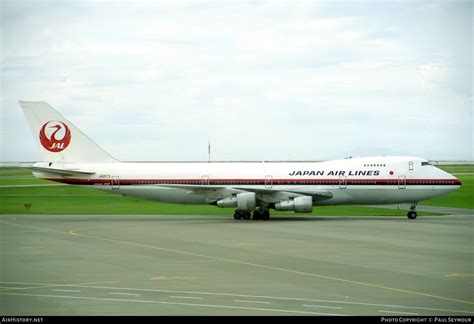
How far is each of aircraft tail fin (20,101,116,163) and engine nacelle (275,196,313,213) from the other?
44.2 feet

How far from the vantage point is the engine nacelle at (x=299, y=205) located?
157 feet

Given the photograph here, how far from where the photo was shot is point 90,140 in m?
52.2

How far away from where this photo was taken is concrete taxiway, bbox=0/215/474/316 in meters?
17.5

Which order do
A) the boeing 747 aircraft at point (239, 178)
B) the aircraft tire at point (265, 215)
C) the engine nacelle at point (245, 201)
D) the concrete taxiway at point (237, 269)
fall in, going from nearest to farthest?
the concrete taxiway at point (237, 269) → the engine nacelle at point (245, 201) → the boeing 747 aircraft at point (239, 178) → the aircraft tire at point (265, 215)

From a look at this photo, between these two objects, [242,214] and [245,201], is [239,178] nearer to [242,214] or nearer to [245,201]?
[242,214]

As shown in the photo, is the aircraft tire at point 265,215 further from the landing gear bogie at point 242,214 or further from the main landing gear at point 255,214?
the landing gear bogie at point 242,214

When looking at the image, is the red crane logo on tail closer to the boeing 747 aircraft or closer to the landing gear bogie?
the boeing 747 aircraft

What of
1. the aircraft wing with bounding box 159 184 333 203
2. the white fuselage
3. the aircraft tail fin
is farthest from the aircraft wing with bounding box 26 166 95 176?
the aircraft wing with bounding box 159 184 333 203

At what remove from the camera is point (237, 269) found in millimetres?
24125

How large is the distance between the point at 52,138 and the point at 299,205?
59.4 ft

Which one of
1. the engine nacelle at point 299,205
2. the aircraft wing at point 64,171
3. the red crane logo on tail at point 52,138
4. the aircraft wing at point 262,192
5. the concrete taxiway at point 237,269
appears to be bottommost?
the concrete taxiway at point 237,269

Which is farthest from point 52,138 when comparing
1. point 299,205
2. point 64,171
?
point 299,205

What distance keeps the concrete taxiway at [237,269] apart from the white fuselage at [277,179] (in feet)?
22.1

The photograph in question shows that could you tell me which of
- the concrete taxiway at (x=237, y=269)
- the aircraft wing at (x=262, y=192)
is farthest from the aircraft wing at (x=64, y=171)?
the concrete taxiway at (x=237, y=269)
